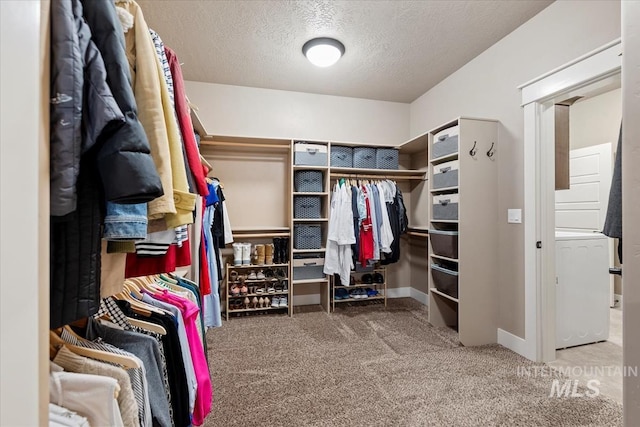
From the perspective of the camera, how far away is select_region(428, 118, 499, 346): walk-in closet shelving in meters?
2.43

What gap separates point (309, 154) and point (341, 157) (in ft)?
1.24

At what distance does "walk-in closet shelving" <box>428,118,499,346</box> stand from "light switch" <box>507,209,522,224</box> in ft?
0.40

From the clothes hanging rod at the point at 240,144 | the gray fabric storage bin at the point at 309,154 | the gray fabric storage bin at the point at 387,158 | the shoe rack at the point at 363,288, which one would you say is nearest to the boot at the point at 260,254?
the shoe rack at the point at 363,288

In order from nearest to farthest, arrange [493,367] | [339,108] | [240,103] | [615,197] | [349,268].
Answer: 1. [615,197]
2. [493,367]
3. [349,268]
4. [240,103]
5. [339,108]

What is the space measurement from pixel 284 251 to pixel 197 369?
202 cm

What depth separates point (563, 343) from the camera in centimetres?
236

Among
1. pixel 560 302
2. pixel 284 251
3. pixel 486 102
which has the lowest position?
pixel 560 302

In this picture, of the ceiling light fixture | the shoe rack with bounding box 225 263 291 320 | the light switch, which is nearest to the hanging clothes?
the light switch

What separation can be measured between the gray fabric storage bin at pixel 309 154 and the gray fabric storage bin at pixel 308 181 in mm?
112

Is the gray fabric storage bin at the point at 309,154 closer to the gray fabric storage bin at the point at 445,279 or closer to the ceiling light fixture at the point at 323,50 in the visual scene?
the ceiling light fixture at the point at 323,50

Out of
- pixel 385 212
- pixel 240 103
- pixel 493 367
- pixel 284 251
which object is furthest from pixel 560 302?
pixel 240 103

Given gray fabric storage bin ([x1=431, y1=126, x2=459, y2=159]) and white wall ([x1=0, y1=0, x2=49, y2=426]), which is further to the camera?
gray fabric storage bin ([x1=431, y1=126, x2=459, y2=159])

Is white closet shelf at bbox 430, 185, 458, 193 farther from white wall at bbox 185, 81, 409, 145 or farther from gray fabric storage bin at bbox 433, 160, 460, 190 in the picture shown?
white wall at bbox 185, 81, 409, 145

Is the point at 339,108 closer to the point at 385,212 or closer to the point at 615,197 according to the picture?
the point at 385,212
